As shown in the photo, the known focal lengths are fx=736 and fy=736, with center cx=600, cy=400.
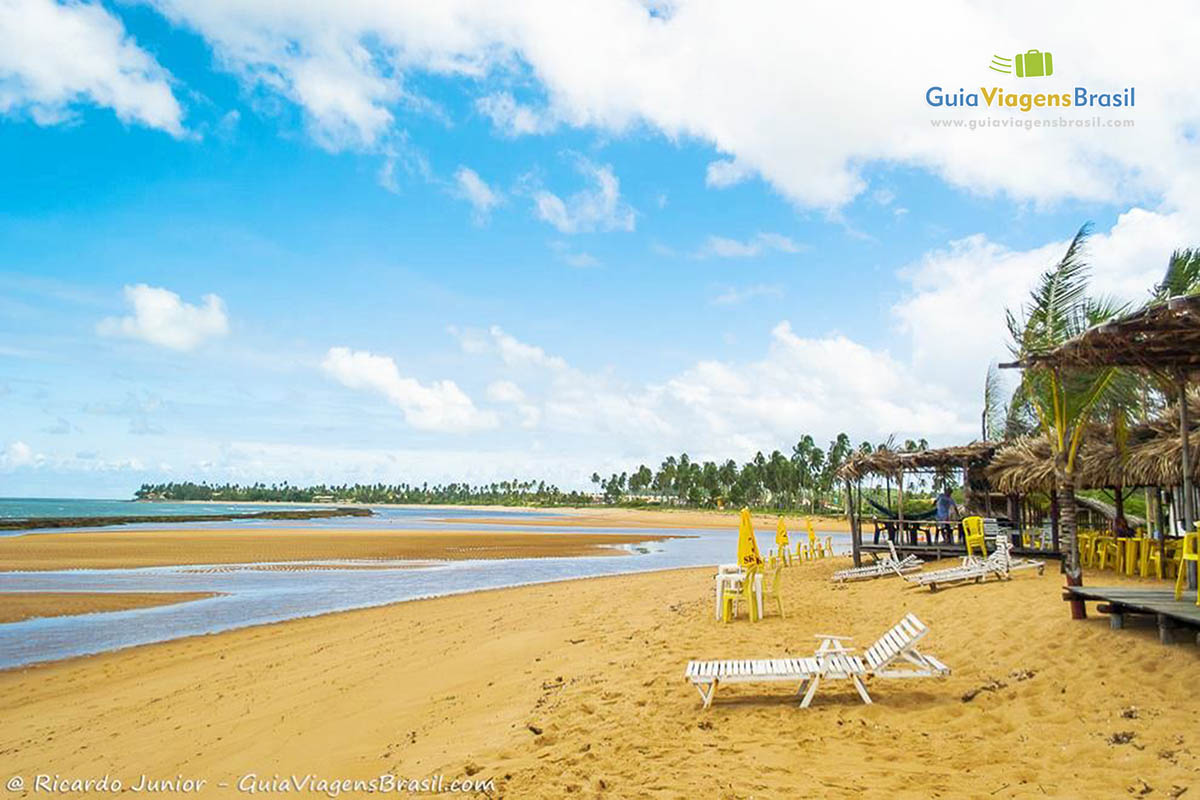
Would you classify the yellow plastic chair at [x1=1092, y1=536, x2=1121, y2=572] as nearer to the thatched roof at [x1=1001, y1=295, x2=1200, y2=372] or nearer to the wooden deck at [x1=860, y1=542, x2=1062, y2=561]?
the wooden deck at [x1=860, y1=542, x2=1062, y2=561]

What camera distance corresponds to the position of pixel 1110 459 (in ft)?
48.6

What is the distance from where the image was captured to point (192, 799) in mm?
5773

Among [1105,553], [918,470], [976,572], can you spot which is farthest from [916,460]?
[976,572]

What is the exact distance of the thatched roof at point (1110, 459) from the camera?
13062mm

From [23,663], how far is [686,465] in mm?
115289

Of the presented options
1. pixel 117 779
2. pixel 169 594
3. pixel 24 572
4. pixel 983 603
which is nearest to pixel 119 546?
pixel 24 572

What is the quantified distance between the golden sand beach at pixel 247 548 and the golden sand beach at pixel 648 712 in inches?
779

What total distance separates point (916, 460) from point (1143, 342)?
11597 mm

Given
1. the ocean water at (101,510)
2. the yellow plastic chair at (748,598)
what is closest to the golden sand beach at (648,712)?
the yellow plastic chair at (748,598)

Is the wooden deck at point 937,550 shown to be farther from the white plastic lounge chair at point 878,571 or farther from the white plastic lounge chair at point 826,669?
the white plastic lounge chair at point 826,669

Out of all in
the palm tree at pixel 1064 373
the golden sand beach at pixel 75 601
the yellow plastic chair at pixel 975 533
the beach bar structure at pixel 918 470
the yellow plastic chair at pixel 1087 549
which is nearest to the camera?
the palm tree at pixel 1064 373

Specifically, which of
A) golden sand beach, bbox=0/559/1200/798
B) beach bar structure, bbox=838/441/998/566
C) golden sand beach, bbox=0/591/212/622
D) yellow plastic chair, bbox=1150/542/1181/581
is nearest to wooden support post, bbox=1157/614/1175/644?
golden sand beach, bbox=0/559/1200/798

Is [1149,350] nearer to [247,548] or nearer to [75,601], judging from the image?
[75,601]

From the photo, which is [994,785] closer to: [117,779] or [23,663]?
[117,779]
